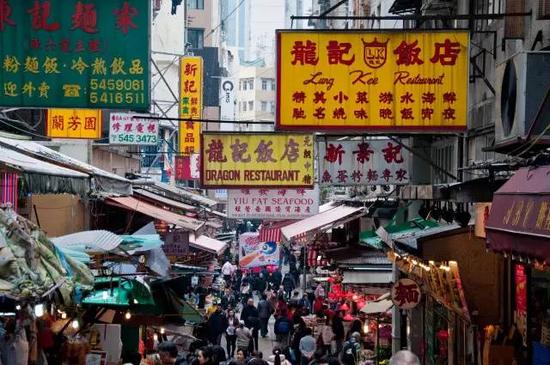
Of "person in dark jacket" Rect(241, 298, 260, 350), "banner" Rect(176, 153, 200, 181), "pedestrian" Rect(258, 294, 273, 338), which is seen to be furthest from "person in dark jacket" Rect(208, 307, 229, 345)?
"banner" Rect(176, 153, 200, 181)

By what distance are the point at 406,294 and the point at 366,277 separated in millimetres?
3672

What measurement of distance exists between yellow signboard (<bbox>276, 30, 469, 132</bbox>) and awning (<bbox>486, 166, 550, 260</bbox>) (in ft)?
18.4

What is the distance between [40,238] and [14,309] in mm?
2275

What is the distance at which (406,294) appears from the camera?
1716 centimetres

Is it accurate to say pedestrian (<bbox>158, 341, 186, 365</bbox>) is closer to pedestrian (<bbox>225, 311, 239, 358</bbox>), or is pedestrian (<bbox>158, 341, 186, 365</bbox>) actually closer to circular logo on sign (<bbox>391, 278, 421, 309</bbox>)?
circular logo on sign (<bbox>391, 278, 421, 309</bbox>)

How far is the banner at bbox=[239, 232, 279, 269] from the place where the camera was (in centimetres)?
3250

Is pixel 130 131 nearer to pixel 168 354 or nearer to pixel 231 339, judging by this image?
pixel 231 339

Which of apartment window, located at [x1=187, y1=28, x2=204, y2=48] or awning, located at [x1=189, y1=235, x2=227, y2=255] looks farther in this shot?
apartment window, located at [x1=187, y1=28, x2=204, y2=48]

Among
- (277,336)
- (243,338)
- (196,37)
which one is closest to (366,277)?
(243,338)

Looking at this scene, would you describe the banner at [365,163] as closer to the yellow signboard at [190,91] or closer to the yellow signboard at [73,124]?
the yellow signboard at [73,124]

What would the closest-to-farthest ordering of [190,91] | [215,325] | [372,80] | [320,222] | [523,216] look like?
[523,216], [372,80], [215,325], [320,222], [190,91]

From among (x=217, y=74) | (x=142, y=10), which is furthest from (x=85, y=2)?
(x=217, y=74)

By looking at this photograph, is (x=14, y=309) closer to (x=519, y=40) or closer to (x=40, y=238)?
(x=40, y=238)

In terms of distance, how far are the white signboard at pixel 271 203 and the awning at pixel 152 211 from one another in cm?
98
